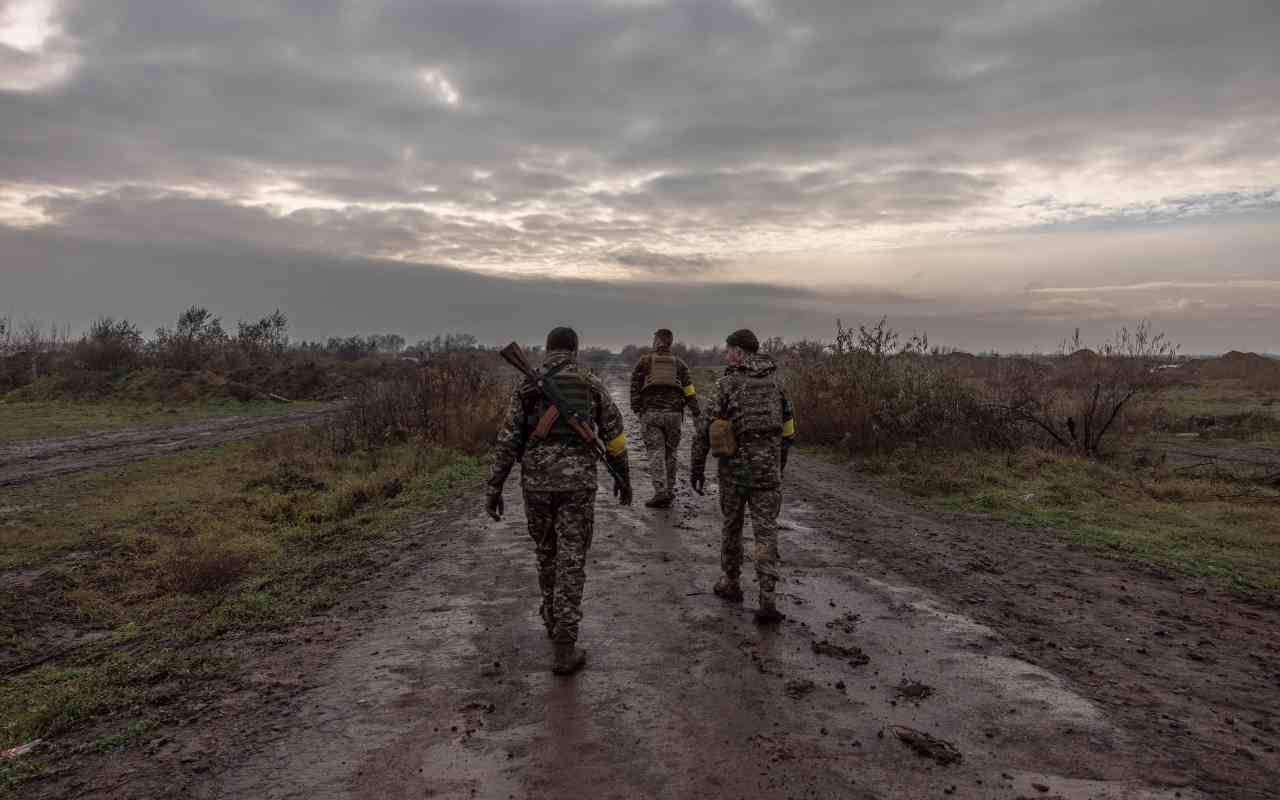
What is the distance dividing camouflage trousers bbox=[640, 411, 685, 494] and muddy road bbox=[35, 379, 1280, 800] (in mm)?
2911

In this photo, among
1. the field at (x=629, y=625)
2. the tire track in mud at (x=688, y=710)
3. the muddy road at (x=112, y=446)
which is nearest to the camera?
the tire track in mud at (x=688, y=710)

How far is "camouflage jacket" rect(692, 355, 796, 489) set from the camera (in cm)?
639

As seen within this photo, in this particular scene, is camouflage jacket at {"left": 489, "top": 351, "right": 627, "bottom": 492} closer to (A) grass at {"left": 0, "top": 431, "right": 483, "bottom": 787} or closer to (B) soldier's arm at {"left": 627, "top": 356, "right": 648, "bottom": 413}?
(A) grass at {"left": 0, "top": 431, "right": 483, "bottom": 787}

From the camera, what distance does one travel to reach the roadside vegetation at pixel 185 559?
4949 millimetres

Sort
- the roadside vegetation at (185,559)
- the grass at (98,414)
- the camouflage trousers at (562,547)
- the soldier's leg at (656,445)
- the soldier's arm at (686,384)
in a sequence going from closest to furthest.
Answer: the roadside vegetation at (185,559)
the camouflage trousers at (562,547)
the soldier's arm at (686,384)
the soldier's leg at (656,445)
the grass at (98,414)

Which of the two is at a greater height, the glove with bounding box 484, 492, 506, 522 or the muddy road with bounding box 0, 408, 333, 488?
the glove with bounding box 484, 492, 506, 522

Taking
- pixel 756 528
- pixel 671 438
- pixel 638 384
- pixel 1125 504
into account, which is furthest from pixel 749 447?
pixel 1125 504

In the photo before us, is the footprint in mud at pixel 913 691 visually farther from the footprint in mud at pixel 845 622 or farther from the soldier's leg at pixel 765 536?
the soldier's leg at pixel 765 536

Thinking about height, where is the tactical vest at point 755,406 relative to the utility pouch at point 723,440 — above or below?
above

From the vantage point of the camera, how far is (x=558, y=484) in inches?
210

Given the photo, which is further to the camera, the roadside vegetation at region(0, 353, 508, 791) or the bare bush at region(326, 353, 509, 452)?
the bare bush at region(326, 353, 509, 452)

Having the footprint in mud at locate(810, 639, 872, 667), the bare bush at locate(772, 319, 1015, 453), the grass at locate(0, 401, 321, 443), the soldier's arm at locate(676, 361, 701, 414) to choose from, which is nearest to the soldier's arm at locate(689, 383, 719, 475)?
the footprint in mud at locate(810, 639, 872, 667)

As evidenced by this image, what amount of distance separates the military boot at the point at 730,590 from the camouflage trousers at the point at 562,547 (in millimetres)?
1789

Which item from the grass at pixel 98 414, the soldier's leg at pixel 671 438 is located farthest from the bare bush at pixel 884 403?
the grass at pixel 98 414
